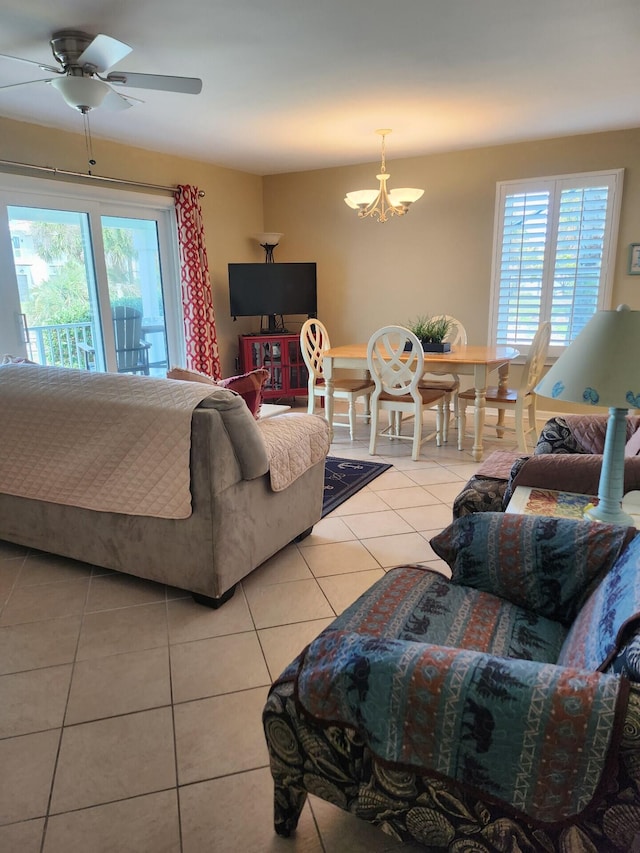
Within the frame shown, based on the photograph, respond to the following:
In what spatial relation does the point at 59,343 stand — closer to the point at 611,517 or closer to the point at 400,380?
the point at 400,380

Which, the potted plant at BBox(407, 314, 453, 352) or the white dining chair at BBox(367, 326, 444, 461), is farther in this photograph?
the potted plant at BBox(407, 314, 453, 352)

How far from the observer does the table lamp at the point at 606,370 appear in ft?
4.46

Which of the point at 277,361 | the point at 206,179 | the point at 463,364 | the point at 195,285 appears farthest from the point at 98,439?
the point at 206,179

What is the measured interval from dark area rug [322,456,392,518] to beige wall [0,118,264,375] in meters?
2.46

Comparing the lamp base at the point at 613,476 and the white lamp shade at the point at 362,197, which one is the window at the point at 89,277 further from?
the lamp base at the point at 613,476

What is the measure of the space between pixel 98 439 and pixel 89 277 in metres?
2.93

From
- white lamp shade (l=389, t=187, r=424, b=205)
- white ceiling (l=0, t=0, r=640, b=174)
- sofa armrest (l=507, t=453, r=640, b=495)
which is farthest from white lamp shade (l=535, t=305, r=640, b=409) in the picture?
white lamp shade (l=389, t=187, r=424, b=205)

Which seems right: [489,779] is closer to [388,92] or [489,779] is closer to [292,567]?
[292,567]

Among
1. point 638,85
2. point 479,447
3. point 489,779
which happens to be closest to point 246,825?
point 489,779

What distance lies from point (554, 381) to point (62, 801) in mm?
1624

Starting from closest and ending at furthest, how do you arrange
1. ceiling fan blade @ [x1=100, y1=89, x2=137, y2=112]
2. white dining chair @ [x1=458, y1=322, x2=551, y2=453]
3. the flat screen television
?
ceiling fan blade @ [x1=100, y1=89, x2=137, y2=112], white dining chair @ [x1=458, y1=322, x2=551, y2=453], the flat screen television

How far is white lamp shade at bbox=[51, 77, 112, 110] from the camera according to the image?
2543mm

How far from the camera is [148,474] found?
214cm

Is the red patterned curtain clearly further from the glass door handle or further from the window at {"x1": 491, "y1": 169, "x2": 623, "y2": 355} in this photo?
the window at {"x1": 491, "y1": 169, "x2": 623, "y2": 355}
